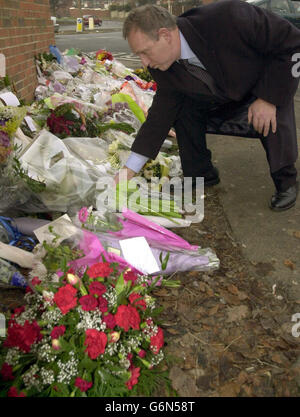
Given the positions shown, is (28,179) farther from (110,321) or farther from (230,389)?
(230,389)

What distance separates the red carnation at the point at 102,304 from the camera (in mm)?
1555

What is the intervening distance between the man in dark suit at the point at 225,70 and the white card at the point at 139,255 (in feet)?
2.23

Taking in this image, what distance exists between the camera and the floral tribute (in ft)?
4.62

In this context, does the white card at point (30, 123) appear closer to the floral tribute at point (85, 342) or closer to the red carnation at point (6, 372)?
the floral tribute at point (85, 342)

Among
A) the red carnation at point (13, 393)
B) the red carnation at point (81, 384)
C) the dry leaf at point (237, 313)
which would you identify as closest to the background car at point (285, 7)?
the dry leaf at point (237, 313)

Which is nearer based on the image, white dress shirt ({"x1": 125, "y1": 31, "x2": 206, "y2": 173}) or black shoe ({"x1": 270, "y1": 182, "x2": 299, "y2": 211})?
white dress shirt ({"x1": 125, "y1": 31, "x2": 206, "y2": 173})

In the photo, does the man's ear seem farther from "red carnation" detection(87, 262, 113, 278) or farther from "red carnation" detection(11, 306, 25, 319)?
"red carnation" detection(11, 306, 25, 319)

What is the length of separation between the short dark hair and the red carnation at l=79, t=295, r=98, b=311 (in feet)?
4.41

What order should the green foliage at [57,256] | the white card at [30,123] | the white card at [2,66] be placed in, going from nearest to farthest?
the green foliage at [57,256]
the white card at [30,123]
the white card at [2,66]

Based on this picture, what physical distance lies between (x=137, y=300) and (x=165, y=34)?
1377 millimetres

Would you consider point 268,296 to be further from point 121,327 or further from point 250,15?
point 250,15

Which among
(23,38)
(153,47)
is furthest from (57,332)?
(23,38)

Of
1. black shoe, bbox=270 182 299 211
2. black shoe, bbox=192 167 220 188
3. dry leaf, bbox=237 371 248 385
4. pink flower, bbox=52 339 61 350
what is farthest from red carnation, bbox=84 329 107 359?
black shoe, bbox=192 167 220 188
